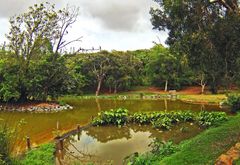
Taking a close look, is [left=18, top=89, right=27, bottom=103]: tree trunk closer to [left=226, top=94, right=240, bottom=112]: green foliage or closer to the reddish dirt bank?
[left=226, top=94, right=240, bottom=112]: green foliage

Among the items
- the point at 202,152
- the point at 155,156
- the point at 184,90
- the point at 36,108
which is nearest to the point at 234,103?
the point at 36,108

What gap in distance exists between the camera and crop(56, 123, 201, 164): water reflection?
14781 millimetres

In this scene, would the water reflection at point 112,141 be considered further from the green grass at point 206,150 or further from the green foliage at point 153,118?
the green grass at point 206,150

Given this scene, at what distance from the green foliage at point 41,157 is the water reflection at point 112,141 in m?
0.53

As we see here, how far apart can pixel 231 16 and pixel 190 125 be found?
33.3 feet

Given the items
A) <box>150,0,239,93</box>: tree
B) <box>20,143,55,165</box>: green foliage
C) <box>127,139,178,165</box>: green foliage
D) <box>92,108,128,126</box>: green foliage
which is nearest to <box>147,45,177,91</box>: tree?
<box>92,108,128,126</box>: green foliage

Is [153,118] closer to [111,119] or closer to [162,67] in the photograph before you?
[111,119]

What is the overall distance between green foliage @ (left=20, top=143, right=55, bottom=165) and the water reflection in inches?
20.7

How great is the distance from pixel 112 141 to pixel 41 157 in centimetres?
640

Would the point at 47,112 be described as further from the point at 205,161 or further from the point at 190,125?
the point at 205,161

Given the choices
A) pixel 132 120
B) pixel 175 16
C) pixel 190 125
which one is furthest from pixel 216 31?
pixel 132 120

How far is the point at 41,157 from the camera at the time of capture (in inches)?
508

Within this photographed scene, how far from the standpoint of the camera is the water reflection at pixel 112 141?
14781mm

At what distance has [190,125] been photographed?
21.9 metres
